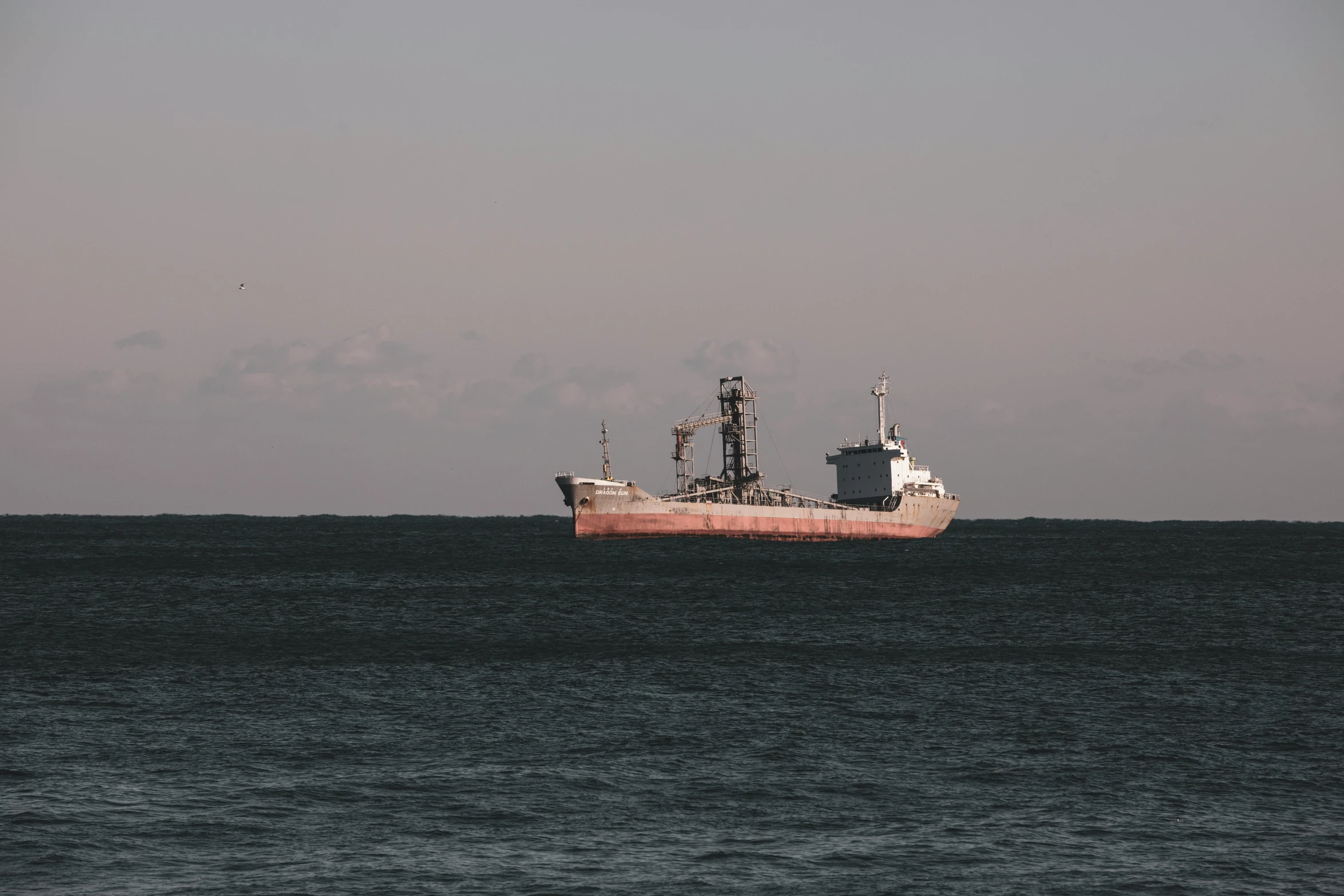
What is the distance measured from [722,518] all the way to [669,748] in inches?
3609

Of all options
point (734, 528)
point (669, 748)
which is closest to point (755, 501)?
point (734, 528)

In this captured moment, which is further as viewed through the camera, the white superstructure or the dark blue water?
the white superstructure

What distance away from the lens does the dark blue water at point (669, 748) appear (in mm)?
18062

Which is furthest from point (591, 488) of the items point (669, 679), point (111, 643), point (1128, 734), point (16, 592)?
point (1128, 734)

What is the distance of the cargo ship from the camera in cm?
11106

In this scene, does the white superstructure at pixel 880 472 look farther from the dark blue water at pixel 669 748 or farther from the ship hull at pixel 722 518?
the dark blue water at pixel 669 748

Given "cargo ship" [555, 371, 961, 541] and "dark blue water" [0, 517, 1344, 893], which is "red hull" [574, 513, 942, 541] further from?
"dark blue water" [0, 517, 1344, 893]

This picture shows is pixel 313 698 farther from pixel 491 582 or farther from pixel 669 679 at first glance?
pixel 491 582

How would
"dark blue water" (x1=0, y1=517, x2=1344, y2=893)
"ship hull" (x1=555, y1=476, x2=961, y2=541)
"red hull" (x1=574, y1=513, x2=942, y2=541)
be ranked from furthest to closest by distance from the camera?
"red hull" (x1=574, y1=513, x2=942, y2=541)
"ship hull" (x1=555, y1=476, x2=961, y2=541)
"dark blue water" (x1=0, y1=517, x2=1344, y2=893)

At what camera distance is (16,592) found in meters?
64.1

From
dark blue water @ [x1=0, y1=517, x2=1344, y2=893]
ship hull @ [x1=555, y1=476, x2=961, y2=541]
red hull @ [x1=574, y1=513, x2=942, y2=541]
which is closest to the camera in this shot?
dark blue water @ [x1=0, y1=517, x2=1344, y2=893]

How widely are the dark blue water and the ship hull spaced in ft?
172

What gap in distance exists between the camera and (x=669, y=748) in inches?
1003

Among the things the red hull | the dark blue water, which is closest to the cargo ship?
the red hull
